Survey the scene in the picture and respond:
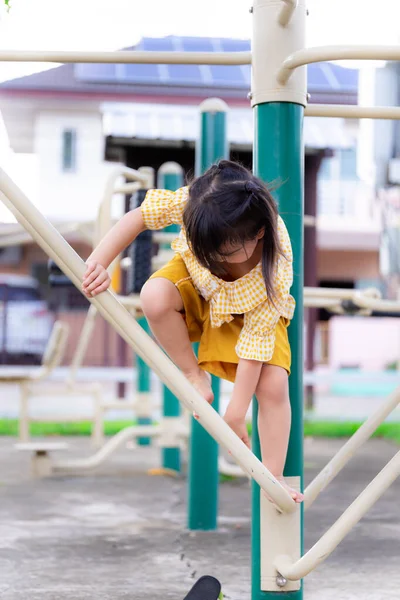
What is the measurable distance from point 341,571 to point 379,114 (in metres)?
1.26

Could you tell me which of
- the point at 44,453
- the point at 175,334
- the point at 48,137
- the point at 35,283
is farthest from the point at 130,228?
the point at 48,137

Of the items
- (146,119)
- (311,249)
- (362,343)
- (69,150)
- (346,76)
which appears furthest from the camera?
(362,343)

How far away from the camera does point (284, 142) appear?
1.83 meters

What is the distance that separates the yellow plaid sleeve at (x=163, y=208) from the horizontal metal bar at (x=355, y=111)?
0.39 metres

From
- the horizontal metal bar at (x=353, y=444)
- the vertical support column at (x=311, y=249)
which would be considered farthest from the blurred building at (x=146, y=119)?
the horizontal metal bar at (x=353, y=444)

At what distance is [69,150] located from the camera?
12453mm

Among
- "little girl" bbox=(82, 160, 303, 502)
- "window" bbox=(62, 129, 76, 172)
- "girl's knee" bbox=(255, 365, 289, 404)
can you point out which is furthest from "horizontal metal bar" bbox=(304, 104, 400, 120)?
"window" bbox=(62, 129, 76, 172)

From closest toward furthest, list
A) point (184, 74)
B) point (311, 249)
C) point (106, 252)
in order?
point (106, 252) → point (311, 249) → point (184, 74)

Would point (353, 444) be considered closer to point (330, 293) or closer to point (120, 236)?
point (120, 236)

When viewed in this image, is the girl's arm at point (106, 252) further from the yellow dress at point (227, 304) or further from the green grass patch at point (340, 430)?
→ the green grass patch at point (340, 430)

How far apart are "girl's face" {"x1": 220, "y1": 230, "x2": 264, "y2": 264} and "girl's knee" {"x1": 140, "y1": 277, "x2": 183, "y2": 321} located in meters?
0.17

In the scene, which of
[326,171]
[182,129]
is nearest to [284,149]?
[182,129]

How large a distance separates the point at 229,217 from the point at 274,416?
42 centimetres

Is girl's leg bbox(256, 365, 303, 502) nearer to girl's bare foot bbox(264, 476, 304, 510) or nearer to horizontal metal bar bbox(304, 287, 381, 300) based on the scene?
girl's bare foot bbox(264, 476, 304, 510)
